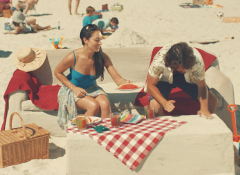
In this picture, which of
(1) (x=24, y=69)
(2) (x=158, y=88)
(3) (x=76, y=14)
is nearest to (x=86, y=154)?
(2) (x=158, y=88)

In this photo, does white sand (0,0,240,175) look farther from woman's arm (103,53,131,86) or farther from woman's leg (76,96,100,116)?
woman's arm (103,53,131,86)

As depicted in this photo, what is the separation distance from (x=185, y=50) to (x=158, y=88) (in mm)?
736

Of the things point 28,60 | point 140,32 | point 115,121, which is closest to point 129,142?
point 115,121

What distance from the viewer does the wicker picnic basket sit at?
338cm

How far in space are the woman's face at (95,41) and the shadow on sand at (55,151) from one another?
47.4 inches

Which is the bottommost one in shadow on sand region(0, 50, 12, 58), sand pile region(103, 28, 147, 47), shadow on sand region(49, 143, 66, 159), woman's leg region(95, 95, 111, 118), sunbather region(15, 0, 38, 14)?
shadow on sand region(49, 143, 66, 159)

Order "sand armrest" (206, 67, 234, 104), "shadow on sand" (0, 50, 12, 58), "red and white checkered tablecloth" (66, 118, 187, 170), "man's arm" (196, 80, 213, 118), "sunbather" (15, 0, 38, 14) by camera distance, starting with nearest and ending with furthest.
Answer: "red and white checkered tablecloth" (66, 118, 187, 170) < "man's arm" (196, 80, 213, 118) < "sand armrest" (206, 67, 234, 104) < "shadow on sand" (0, 50, 12, 58) < "sunbather" (15, 0, 38, 14)

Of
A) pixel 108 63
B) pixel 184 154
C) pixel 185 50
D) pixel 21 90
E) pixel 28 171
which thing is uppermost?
pixel 185 50

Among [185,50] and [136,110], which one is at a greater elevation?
[185,50]

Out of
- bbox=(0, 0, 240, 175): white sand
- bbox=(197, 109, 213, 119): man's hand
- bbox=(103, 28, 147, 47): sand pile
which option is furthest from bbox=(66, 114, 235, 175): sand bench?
bbox=(103, 28, 147, 47): sand pile

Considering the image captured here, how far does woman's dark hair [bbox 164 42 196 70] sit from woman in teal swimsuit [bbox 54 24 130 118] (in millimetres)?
827

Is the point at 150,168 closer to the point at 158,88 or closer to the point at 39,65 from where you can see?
the point at 158,88

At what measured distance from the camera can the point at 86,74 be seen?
154 inches

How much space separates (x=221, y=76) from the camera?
438 cm
